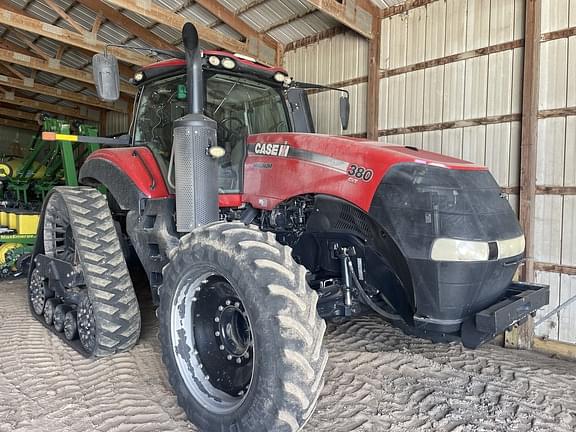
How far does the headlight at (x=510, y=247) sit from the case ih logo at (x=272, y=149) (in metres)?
1.33

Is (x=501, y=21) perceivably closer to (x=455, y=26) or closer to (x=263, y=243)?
(x=455, y=26)

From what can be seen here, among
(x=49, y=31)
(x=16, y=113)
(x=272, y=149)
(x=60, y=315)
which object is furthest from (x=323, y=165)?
(x=16, y=113)

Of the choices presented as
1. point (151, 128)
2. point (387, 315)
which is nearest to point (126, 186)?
point (151, 128)

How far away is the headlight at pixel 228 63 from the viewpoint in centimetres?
329

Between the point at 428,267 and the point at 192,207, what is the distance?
1363 millimetres

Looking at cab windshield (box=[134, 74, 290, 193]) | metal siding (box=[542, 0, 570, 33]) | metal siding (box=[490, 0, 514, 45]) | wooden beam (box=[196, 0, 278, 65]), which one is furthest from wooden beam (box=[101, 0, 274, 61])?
metal siding (box=[542, 0, 570, 33])

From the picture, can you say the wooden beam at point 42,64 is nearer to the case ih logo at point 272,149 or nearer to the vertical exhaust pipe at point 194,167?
the case ih logo at point 272,149

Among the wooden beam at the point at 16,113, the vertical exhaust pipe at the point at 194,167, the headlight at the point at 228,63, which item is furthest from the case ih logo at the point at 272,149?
the wooden beam at the point at 16,113

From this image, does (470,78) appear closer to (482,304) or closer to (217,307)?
(482,304)

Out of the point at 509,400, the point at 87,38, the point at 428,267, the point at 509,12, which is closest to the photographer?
the point at 428,267

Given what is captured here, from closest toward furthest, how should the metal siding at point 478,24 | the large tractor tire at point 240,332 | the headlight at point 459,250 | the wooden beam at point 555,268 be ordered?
the large tractor tire at point 240,332 → the headlight at point 459,250 → the wooden beam at point 555,268 → the metal siding at point 478,24

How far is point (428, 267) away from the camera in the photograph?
2268mm

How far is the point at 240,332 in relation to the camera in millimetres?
2590

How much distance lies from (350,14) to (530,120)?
240 centimetres
